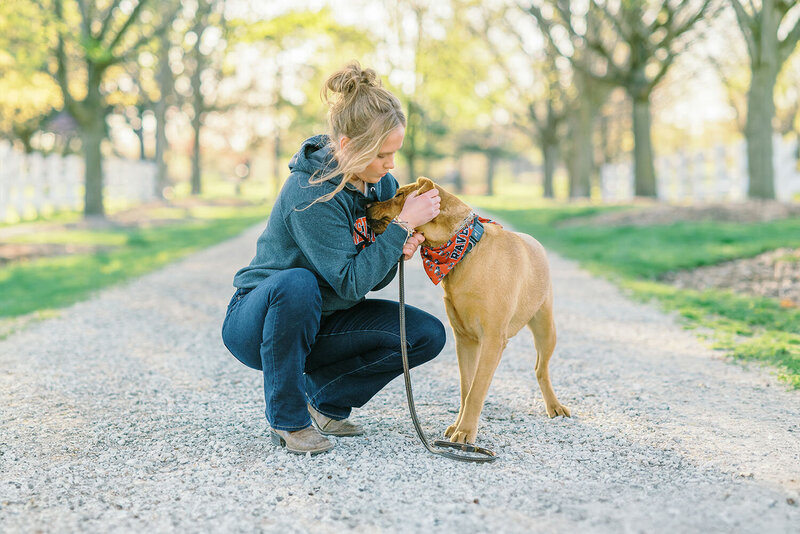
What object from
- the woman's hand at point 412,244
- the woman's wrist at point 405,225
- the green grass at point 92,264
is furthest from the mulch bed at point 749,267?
the green grass at point 92,264

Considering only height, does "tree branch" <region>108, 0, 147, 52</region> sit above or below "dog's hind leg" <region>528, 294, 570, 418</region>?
above

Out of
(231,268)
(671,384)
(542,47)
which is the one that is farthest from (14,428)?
(542,47)

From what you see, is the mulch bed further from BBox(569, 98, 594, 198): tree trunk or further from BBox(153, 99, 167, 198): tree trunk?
BBox(153, 99, 167, 198): tree trunk

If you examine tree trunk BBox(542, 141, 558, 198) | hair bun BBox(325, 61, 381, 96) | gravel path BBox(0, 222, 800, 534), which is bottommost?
gravel path BBox(0, 222, 800, 534)

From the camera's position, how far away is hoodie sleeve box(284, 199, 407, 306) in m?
3.43

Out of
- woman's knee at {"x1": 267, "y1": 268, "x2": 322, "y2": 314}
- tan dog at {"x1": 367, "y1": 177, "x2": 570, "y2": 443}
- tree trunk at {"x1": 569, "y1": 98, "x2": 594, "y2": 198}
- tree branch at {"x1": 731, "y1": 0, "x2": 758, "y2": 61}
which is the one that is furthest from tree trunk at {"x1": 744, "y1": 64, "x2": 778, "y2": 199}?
woman's knee at {"x1": 267, "y1": 268, "x2": 322, "y2": 314}

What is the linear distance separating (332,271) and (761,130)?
569 inches

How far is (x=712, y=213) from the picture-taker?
14.3 metres

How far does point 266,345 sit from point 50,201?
A: 22209 mm

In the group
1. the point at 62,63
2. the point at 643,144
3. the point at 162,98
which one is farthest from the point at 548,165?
the point at 62,63

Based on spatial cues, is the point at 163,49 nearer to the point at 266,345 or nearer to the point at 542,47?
the point at 542,47

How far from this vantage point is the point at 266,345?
352cm

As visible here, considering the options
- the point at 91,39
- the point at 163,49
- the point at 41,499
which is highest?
the point at 163,49

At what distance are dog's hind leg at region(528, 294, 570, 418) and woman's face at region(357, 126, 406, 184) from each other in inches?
47.8
